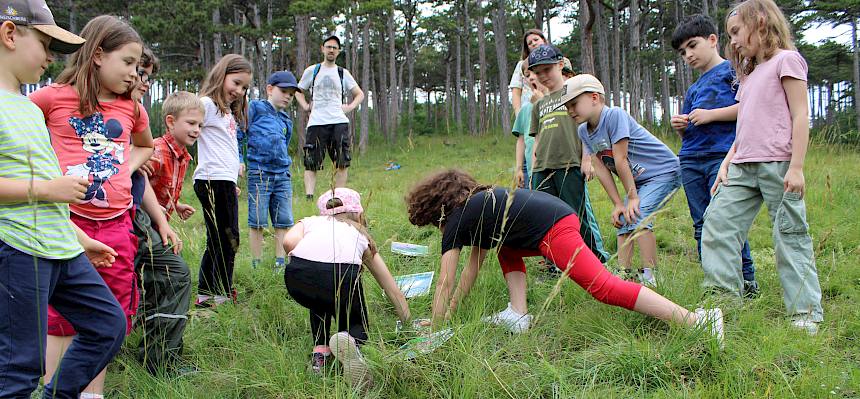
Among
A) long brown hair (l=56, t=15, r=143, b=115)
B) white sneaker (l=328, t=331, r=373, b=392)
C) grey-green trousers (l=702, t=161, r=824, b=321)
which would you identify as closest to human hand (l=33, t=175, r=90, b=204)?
long brown hair (l=56, t=15, r=143, b=115)

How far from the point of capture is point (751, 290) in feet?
9.26

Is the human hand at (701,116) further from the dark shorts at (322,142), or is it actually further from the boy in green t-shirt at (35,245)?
the dark shorts at (322,142)

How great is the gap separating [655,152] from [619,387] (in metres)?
1.74

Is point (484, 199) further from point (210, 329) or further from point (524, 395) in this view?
point (210, 329)

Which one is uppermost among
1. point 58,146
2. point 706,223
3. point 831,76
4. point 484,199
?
point 831,76

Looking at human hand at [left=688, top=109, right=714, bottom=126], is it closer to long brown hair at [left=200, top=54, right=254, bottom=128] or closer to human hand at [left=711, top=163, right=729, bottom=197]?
human hand at [left=711, top=163, right=729, bottom=197]

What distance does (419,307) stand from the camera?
2.74 meters

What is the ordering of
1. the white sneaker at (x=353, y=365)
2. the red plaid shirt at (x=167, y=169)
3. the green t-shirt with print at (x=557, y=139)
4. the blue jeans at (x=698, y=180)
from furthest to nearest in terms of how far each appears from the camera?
the green t-shirt with print at (x=557, y=139) < the blue jeans at (x=698, y=180) < the red plaid shirt at (x=167, y=169) < the white sneaker at (x=353, y=365)

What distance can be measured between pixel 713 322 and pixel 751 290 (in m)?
0.97

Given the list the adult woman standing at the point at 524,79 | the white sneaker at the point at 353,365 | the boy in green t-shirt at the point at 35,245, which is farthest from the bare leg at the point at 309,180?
the boy in green t-shirt at the point at 35,245

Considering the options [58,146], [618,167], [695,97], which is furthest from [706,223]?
[58,146]

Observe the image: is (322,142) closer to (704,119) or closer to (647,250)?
(647,250)

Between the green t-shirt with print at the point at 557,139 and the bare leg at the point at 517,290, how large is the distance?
1020 millimetres

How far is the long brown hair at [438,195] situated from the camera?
2498 millimetres
